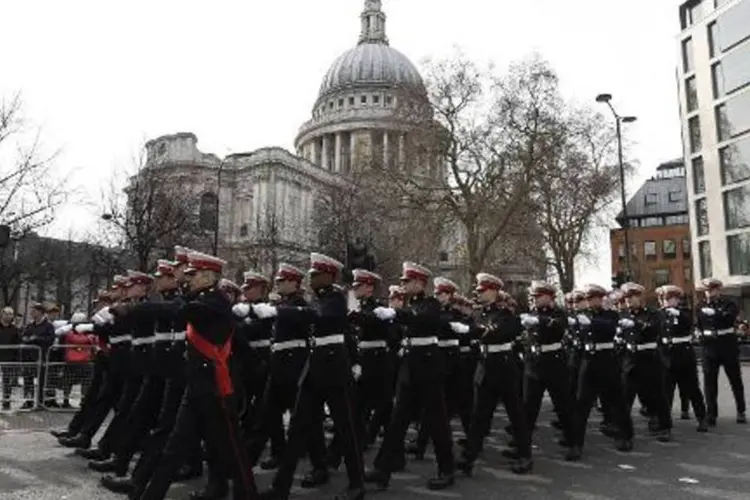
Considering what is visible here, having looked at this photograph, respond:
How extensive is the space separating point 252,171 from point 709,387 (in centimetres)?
7076

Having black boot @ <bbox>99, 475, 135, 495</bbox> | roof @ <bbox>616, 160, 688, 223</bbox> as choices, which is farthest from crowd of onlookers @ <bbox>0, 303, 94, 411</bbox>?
roof @ <bbox>616, 160, 688, 223</bbox>

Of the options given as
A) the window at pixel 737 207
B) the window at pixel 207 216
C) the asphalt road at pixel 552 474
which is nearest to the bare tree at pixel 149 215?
the window at pixel 207 216

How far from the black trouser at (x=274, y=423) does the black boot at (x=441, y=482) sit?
110 centimetres

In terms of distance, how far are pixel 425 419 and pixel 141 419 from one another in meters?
2.80

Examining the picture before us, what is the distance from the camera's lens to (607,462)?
27.9 ft

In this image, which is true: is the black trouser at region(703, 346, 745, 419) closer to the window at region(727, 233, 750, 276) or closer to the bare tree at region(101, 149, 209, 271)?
the bare tree at region(101, 149, 209, 271)

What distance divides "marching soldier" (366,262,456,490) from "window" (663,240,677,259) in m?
84.2

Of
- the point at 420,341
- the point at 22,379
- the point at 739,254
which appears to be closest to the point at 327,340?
the point at 420,341

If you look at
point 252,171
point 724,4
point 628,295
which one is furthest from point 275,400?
point 252,171

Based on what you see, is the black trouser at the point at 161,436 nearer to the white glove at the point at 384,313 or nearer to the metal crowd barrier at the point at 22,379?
the white glove at the point at 384,313

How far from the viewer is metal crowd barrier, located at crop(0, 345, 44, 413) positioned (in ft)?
41.2

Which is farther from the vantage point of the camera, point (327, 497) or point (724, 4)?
point (724, 4)

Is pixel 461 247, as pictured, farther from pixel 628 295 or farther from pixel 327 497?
pixel 327 497

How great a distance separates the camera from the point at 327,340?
680cm
